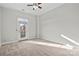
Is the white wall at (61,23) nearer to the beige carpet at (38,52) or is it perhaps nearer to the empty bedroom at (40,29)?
the empty bedroom at (40,29)

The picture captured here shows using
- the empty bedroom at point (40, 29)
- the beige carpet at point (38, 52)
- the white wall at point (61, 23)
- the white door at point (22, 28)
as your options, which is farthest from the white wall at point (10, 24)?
the white wall at point (61, 23)

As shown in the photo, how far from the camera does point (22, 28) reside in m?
6.56

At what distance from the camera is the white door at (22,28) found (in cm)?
617

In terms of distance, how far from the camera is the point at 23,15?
654 cm

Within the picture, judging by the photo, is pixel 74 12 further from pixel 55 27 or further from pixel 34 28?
pixel 34 28

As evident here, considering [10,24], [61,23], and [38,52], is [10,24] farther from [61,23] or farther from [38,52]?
[61,23]

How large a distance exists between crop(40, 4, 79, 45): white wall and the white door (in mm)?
Answer: 1523

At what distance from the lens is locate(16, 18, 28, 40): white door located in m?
6.17

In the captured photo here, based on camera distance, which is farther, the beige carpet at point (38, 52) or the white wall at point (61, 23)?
the white wall at point (61, 23)

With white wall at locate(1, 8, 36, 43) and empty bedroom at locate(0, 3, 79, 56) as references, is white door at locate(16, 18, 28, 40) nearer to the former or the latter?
empty bedroom at locate(0, 3, 79, 56)

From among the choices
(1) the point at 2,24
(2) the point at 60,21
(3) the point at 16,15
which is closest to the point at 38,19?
(3) the point at 16,15

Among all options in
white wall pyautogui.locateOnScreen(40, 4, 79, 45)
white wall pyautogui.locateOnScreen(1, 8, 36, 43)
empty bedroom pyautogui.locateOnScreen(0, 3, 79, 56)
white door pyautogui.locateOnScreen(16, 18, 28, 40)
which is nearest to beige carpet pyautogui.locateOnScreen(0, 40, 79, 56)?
empty bedroom pyautogui.locateOnScreen(0, 3, 79, 56)

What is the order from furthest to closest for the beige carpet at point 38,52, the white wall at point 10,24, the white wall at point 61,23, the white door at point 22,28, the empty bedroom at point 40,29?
1. the white door at point 22,28
2. the white wall at point 10,24
3. the white wall at point 61,23
4. the empty bedroom at point 40,29
5. the beige carpet at point 38,52

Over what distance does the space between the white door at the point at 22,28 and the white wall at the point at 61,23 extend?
152 centimetres
